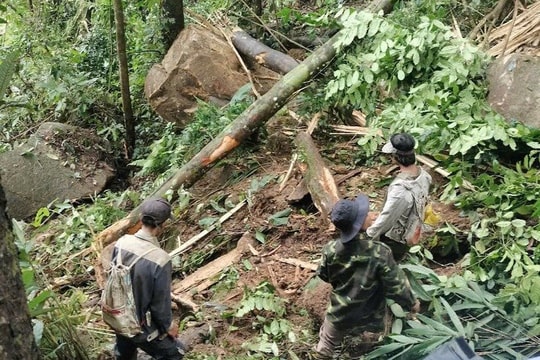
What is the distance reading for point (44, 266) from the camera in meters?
7.19

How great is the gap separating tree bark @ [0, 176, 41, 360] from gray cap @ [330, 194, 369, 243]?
83.3 inches

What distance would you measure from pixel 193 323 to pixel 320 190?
195 centimetres

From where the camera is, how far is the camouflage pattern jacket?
409cm

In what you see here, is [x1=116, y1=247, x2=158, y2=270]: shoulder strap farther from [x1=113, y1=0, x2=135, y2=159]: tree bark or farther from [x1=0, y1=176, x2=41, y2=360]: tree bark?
[x1=113, y1=0, x2=135, y2=159]: tree bark

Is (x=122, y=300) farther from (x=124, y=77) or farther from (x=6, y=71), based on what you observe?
(x=124, y=77)

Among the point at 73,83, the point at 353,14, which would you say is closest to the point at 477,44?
the point at 353,14

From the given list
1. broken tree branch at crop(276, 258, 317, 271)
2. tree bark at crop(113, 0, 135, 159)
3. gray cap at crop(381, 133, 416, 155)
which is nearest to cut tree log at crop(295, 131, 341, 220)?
broken tree branch at crop(276, 258, 317, 271)

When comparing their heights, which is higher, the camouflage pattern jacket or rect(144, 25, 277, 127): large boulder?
rect(144, 25, 277, 127): large boulder

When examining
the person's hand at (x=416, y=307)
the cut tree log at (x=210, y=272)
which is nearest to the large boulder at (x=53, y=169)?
the cut tree log at (x=210, y=272)

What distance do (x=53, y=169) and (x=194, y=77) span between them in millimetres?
2741

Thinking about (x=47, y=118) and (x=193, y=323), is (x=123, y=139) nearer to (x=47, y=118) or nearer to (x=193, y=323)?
(x=47, y=118)

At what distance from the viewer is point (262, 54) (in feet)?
30.4

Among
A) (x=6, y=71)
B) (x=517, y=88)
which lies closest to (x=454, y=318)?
(x=517, y=88)

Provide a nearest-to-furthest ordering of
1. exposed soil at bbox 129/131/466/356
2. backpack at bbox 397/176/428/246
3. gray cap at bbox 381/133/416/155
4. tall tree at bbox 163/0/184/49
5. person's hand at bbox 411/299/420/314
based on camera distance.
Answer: person's hand at bbox 411/299/420/314, gray cap at bbox 381/133/416/155, backpack at bbox 397/176/428/246, exposed soil at bbox 129/131/466/356, tall tree at bbox 163/0/184/49
